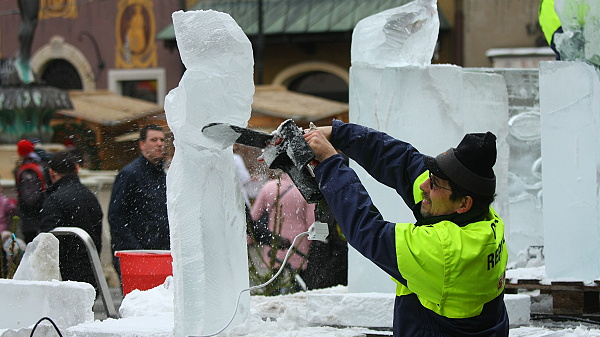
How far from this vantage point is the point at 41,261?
15.0 ft

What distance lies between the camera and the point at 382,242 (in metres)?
2.99

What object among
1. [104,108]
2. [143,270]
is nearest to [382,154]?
[143,270]

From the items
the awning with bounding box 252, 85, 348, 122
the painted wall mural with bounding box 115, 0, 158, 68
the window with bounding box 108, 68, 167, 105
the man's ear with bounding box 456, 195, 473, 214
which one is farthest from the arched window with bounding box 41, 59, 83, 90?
the man's ear with bounding box 456, 195, 473, 214

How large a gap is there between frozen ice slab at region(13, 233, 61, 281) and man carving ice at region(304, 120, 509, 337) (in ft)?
6.08

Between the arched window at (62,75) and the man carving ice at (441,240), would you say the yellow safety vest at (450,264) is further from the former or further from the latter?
the arched window at (62,75)

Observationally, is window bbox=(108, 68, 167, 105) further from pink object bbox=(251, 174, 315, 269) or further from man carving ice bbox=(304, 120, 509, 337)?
man carving ice bbox=(304, 120, 509, 337)

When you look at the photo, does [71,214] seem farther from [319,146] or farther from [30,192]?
[319,146]

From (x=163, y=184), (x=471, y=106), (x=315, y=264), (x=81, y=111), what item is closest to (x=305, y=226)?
(x=315, y=264)

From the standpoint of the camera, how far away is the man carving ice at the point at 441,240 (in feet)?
9.70

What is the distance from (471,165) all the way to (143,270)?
82.5 inches

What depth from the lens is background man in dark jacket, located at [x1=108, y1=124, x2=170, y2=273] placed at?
6023 mm

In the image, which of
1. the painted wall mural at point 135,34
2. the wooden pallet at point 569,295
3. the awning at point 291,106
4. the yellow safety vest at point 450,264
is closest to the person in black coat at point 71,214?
the wooden pallet at point 569,295

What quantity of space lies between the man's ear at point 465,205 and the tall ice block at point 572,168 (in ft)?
8.11

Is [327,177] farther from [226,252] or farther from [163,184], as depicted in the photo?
[163,184]
